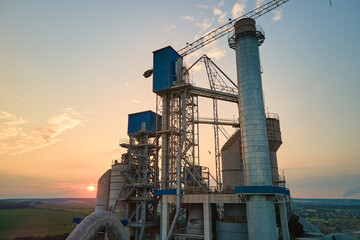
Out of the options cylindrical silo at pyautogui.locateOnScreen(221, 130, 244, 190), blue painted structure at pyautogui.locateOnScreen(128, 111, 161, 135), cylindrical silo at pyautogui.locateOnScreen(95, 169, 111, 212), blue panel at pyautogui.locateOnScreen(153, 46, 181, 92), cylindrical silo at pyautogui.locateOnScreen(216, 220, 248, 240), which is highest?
blue panel at pyautogui.locateOnScreen(153, 46, 181, 92)

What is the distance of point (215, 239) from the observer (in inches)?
1229

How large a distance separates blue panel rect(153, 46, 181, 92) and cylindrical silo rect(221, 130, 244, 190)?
1568cm

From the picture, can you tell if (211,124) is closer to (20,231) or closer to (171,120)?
(171,120)

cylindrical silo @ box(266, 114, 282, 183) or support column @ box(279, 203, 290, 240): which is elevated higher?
cylindrical silo @ box(266, 114, 282, 183)

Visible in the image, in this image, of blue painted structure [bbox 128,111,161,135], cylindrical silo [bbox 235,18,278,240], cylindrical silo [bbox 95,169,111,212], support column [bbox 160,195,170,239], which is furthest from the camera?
blue painted structure [bbox 128,111,161,135]

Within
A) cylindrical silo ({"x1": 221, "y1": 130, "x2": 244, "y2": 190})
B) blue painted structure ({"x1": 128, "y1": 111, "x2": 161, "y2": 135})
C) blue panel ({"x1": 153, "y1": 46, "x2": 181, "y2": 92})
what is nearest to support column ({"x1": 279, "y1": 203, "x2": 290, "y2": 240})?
cylindrical silo ({"x1": 221, "y1": 130, "x2": 244, "y2": 190})

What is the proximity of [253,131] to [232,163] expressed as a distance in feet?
43.8

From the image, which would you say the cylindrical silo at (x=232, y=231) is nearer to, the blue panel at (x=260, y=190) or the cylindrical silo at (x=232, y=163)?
the blue panel at (x=260, y=190)

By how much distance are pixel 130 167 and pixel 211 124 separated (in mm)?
18024

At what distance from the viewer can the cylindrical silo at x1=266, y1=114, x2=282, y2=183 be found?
4053cm

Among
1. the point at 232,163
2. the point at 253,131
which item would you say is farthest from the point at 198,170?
the point at 253,131

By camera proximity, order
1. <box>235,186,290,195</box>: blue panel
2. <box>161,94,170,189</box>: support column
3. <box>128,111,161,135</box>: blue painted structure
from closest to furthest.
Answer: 1. <box>235,186,290,195</box>: blue panel
2. <box>161,94,170,189</box>: support column
3. <box>128,111,161,135</box>: blue painted structure

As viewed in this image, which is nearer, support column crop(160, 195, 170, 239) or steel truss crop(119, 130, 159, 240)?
support column crop(160, 195, 170, 239)

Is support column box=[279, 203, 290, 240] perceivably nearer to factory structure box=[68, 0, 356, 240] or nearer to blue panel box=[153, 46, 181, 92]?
factory structure box=[68, 0, 356, 240]
